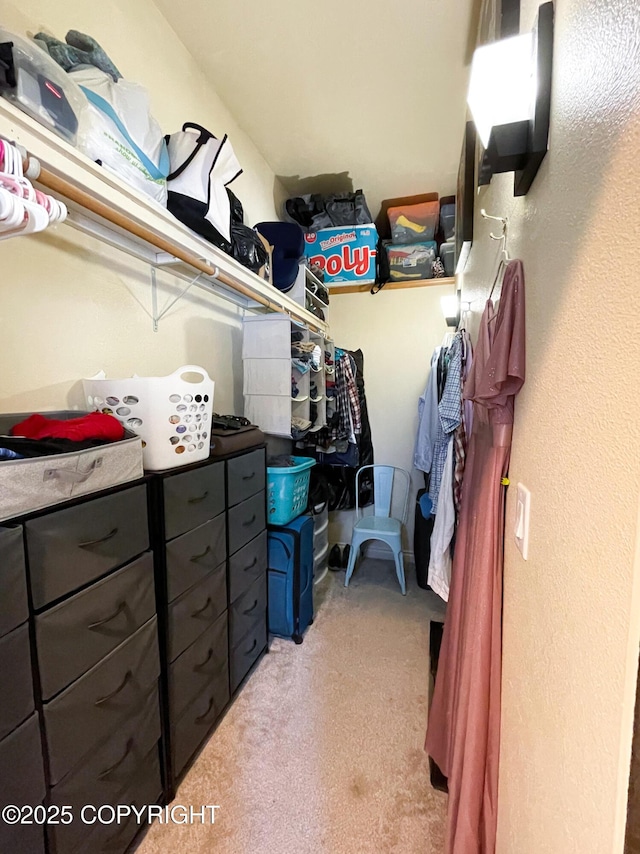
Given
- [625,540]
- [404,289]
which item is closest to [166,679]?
[625,540]

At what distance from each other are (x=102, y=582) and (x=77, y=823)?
581mm

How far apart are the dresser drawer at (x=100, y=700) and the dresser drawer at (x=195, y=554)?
0.14 metres

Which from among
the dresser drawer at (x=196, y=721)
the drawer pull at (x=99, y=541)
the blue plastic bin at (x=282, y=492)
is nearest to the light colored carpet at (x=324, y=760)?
the dresser drawer at (x=196, y=721)

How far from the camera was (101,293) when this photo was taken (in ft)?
4.31

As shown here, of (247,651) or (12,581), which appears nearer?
(12,581)

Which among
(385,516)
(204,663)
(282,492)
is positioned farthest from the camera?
(385,516)

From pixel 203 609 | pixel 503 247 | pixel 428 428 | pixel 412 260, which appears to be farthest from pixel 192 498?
pixel 412 260

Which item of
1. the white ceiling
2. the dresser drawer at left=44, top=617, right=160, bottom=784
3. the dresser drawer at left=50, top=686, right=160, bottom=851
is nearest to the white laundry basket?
the dresser drawer at left=44, top=617, right=160, bottom=784

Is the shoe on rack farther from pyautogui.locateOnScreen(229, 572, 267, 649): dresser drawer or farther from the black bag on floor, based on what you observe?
pyautogui.locateOnScreen(229, 572, 267, 649): dresser drawer

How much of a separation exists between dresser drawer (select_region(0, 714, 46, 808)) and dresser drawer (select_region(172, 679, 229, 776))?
55 centimetres

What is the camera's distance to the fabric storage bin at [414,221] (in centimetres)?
281

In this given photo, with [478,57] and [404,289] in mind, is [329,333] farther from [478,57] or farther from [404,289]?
[478,57]

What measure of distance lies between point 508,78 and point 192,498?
1379mm

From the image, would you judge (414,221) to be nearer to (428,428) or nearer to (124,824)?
(428,428)
